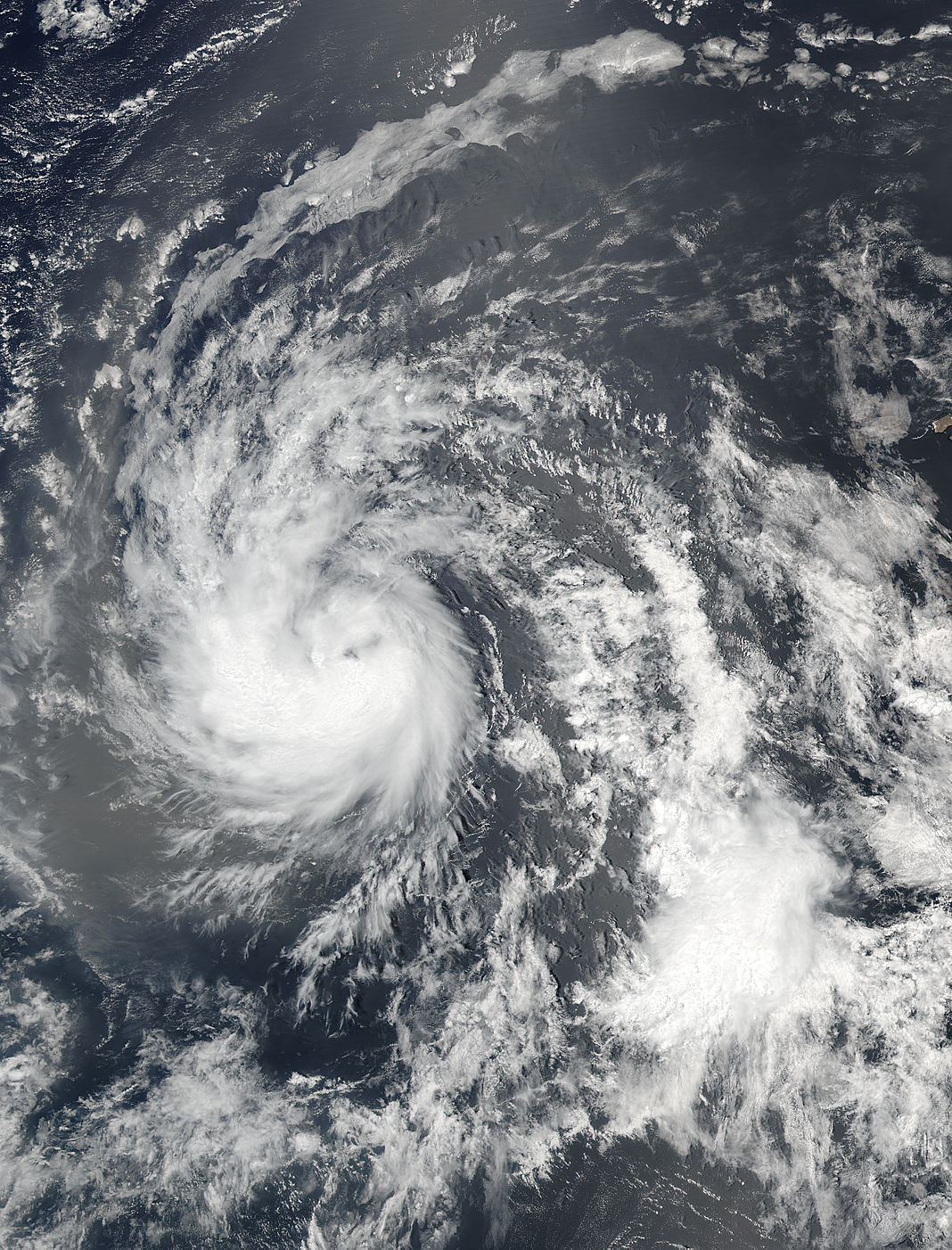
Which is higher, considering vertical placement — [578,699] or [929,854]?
[578,699]

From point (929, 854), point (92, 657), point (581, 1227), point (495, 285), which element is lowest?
point (581, 1227)

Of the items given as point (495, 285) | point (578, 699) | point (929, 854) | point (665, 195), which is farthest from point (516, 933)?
point (665, 195)

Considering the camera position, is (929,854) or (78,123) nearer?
(929,854)

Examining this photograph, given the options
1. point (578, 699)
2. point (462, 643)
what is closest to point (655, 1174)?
point (578, 699)

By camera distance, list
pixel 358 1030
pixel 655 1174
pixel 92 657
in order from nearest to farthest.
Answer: pixel 655 1174 < pixel 358 1030 < pixel 92 657

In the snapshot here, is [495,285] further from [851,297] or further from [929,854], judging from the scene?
[929,854]

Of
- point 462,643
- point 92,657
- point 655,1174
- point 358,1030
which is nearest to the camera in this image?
point 655,1174
